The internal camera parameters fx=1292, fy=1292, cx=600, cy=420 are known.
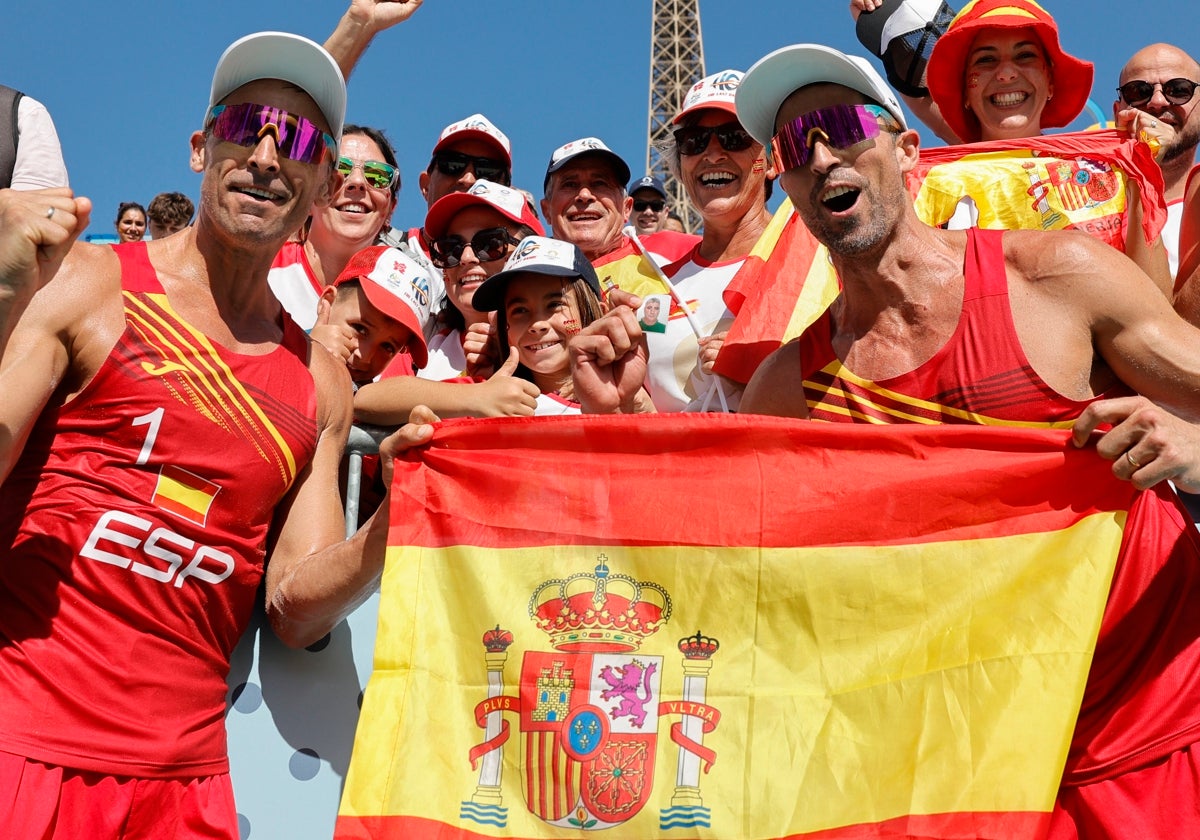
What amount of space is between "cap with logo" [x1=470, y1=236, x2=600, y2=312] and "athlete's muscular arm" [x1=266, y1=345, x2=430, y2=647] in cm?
126

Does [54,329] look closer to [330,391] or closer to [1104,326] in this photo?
[330,391]

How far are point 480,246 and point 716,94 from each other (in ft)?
4.46

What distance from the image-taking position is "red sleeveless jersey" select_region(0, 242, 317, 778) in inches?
138

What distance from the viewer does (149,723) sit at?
358cm

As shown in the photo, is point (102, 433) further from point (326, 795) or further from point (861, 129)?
point (861, 129)

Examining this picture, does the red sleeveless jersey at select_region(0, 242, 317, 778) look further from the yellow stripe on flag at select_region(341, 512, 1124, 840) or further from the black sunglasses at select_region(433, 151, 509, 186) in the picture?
the black sunglasses at select_region(433, 151, 509, 186)

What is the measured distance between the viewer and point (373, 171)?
676 cm

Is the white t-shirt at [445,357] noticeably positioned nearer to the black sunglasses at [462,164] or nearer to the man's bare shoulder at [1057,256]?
the black sunglasses at [462,164]

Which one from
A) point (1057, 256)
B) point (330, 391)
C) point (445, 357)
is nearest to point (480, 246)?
point (445, 357)

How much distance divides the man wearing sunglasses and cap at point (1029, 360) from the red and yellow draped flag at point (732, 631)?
19 centimetres

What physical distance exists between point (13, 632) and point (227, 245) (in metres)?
1.30

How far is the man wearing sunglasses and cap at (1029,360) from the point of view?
3.36 m

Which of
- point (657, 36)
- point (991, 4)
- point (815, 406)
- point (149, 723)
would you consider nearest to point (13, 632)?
point (149, 723)

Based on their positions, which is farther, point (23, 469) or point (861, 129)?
point (861, 129)
